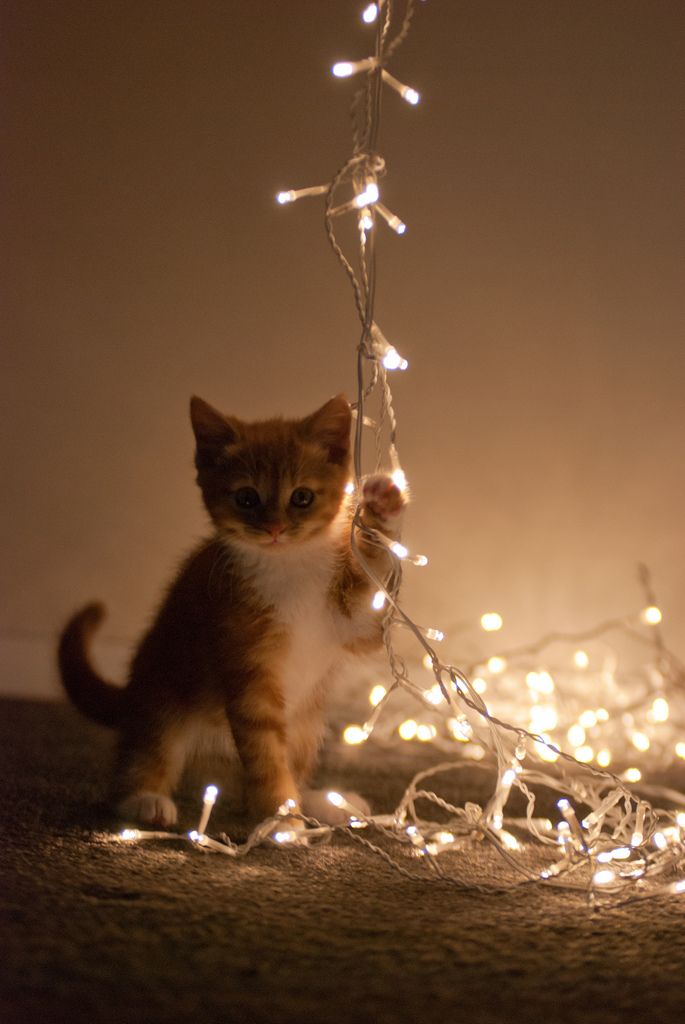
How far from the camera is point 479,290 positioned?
156 cm

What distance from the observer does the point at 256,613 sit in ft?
3.18

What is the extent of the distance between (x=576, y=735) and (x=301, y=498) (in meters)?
0.67

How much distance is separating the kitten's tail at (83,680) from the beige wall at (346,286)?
499 mm

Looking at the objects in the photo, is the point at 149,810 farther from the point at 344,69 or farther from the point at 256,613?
the point at 344,69

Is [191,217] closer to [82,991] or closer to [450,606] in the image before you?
[450,606]

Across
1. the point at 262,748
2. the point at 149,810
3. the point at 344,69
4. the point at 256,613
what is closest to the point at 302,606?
the point at 256,613

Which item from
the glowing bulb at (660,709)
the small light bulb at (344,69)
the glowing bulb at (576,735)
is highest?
the small light bulb at (344,69)

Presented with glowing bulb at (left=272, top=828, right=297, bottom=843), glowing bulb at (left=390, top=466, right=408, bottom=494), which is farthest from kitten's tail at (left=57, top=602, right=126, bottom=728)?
glowing bulb at (left=390, top=466, right=408, bottom=494)

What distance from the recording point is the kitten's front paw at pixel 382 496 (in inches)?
35.4

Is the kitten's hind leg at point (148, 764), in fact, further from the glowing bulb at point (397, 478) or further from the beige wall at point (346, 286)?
the beige wall at point (346, 286)

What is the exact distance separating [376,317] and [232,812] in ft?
3.06

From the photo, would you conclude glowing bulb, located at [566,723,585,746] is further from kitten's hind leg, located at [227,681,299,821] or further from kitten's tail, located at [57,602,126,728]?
kitten's tail, located at [57,602,126,728]

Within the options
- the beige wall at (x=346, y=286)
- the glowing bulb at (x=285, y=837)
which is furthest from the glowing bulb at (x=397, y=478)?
the beige wall at (x=346, y=286)

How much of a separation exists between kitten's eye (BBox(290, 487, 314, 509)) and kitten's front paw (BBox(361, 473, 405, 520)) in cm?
10
